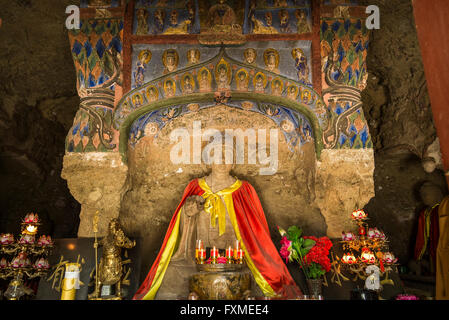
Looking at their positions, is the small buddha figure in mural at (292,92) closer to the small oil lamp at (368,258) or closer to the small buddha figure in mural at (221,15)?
the small buddha figure in mural at (221,15)

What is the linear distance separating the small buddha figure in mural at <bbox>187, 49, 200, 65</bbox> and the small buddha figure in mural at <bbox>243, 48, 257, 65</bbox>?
31.0 inches

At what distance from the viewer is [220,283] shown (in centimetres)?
527

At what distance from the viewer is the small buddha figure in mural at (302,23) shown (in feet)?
21.7

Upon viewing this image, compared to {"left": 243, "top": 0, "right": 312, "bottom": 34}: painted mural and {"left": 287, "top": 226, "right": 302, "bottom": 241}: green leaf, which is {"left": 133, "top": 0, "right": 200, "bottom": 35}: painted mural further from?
{"left": 287, "top": 226, "right": 302, "bottom": 241}: green leaf

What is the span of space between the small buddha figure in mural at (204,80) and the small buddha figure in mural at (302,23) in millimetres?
1695

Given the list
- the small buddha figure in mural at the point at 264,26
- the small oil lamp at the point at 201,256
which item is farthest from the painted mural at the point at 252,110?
the small oil lamp at the point at 201,256

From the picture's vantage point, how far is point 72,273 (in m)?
5.12

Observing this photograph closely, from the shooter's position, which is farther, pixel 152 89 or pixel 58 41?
pixel 58 41

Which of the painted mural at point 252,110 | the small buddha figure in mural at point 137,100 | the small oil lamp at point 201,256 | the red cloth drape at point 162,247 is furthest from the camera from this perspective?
the painted mural at point 252,110

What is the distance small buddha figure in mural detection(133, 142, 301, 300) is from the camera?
5.81m

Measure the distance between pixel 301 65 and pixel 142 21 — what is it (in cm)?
277

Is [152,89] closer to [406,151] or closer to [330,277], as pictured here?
[330,277]
